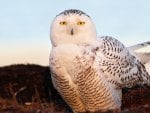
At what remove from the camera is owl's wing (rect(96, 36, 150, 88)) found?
15477 mm

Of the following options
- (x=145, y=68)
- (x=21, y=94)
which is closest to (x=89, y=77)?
(x=145, y=68)

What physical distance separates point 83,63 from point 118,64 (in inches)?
33.2

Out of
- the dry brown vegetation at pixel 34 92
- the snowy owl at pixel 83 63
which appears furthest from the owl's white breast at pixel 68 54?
the dry brown vegetation at pixel 34 92

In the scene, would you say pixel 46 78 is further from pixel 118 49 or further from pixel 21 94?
pixel 118 49

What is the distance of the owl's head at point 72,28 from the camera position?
1509cm

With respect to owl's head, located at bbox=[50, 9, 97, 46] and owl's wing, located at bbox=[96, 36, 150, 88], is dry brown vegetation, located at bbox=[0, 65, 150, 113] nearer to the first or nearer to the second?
owl's wing, located at bbox=[96, 36, 150, 88]

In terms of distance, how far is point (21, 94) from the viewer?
789 inches

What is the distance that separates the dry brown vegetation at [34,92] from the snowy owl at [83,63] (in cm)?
56

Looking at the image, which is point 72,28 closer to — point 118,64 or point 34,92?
point 118,64

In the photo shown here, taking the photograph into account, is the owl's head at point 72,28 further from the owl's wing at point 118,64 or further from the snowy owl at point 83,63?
the owl's wing at point 118,64

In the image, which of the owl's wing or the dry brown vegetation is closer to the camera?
the owl's wing

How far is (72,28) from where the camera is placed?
15047 mm

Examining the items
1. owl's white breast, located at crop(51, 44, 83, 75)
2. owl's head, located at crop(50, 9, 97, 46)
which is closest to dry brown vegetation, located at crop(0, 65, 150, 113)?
owl's white breast, located at crop(51, 44, 83, 75)

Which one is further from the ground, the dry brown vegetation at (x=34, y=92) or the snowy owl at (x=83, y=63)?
the snowy owl at (x=83, y=63)
